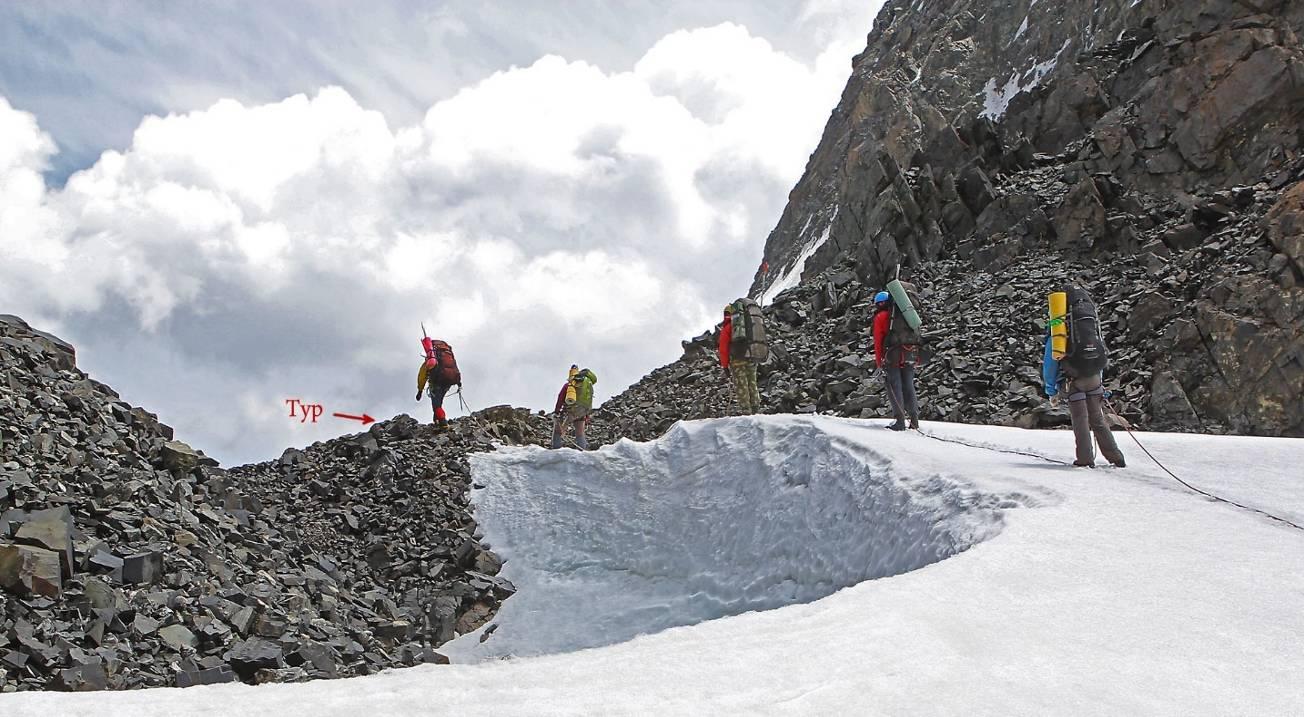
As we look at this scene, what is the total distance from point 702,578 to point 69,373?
11.1 m

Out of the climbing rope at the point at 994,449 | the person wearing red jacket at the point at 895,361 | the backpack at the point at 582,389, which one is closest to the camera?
the climbing rope at the point at 994,449

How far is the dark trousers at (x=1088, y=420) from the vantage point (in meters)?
9.62

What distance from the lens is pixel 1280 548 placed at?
6.03 m

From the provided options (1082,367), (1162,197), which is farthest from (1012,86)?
(1082,367)

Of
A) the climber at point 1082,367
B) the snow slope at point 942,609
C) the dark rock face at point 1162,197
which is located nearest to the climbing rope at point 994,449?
the snow slope at point 942,609

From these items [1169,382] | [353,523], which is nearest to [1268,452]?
[1169,382]

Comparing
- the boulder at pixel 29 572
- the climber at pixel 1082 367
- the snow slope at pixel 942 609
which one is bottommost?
the snow slope at pixel 942 609

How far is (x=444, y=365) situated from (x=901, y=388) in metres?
11.6

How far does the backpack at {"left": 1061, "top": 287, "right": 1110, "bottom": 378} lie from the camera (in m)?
9.79

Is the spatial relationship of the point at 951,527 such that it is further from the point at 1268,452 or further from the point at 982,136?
the point at 982,136

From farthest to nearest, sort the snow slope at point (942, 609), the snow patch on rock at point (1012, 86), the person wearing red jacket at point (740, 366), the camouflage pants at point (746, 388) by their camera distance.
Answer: the snow patch on rock at point (1012, 86)
the camouflage pants at point (746, 388)
the person wearing red jacket at point (740, 366)
the snow slope at point (942, 609)

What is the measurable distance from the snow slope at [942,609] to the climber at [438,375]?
869 cm

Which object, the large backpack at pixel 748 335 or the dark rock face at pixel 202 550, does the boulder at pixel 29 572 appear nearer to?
the dark rock face at pixel 202 550

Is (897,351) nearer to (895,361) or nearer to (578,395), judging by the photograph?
(895,361)
